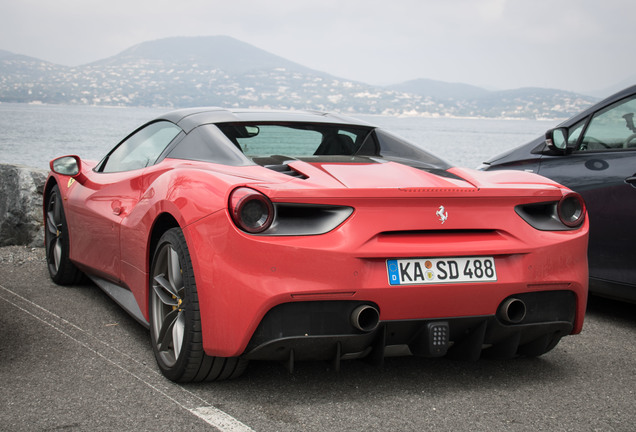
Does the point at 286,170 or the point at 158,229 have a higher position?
the point at 286,170

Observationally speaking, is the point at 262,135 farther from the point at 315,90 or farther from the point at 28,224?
the point at 315,90

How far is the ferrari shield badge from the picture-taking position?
2844mm

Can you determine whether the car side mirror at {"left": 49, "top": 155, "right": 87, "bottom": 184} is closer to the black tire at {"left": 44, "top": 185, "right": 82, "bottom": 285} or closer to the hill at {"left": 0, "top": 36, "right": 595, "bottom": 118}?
the black tire at {"left": 44, "top": 185, "right": 82, "bottom": 285}

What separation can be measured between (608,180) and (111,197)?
9.97 ft

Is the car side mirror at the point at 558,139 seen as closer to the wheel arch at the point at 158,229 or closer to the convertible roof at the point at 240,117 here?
the convertible roof at the point at 240,117

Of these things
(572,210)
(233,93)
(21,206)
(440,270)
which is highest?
(572,210)

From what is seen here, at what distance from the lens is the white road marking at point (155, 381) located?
269 centimetres

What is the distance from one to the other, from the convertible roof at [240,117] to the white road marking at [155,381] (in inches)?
46.6

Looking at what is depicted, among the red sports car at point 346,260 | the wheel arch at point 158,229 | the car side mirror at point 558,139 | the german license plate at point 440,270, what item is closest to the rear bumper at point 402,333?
the red sports car at point 346,260

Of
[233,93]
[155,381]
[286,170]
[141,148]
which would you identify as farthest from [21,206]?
[233,93]

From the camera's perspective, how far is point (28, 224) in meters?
7.09

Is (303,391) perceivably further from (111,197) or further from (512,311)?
(111,197)

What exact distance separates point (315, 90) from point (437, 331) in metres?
103

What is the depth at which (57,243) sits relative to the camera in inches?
204
